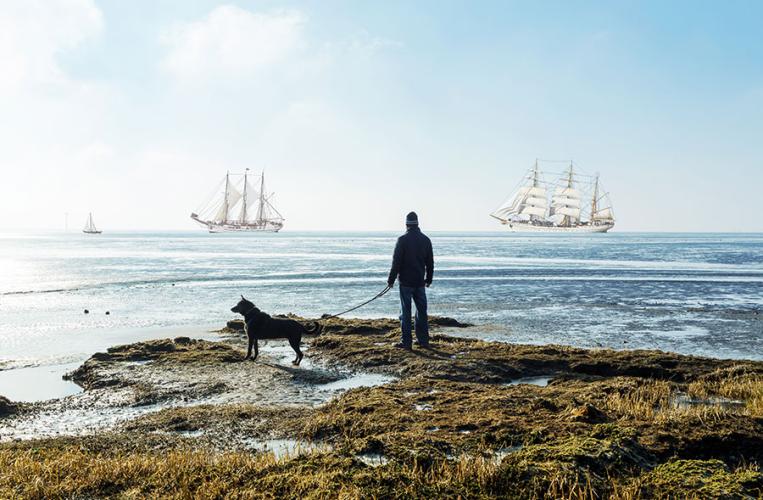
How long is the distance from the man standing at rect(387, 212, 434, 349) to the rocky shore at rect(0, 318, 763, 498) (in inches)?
33.6

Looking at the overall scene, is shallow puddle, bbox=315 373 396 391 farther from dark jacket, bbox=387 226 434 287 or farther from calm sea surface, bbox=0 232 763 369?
calm sea surface, bbox=0 232 763 369

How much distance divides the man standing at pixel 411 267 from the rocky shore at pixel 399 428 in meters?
0.85

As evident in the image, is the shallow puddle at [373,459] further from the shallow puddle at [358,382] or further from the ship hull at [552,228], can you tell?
the ship hull at [552,228]

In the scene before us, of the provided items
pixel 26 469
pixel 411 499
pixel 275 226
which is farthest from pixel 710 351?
pixel 275 226

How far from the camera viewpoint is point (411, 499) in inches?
150

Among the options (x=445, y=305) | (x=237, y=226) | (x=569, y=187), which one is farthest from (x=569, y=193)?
(x=445, y=305)

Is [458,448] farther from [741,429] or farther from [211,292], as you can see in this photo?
[211,292]

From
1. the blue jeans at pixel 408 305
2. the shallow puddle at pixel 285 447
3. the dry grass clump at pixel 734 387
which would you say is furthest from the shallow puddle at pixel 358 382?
the dry grass clump at pixel 734 387

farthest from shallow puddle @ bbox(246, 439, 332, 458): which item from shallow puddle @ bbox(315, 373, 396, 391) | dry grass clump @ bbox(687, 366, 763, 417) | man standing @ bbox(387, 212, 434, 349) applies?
dry grass clump @ bbox(687, 366, 763, 417)

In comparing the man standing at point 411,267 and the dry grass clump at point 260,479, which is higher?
the man standing at point 411,267

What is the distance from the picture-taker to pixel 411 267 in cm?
965

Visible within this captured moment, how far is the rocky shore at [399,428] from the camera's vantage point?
404 cm

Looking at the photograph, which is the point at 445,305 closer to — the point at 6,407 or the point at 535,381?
the point at 535,381

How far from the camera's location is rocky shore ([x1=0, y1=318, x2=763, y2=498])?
4035mm
